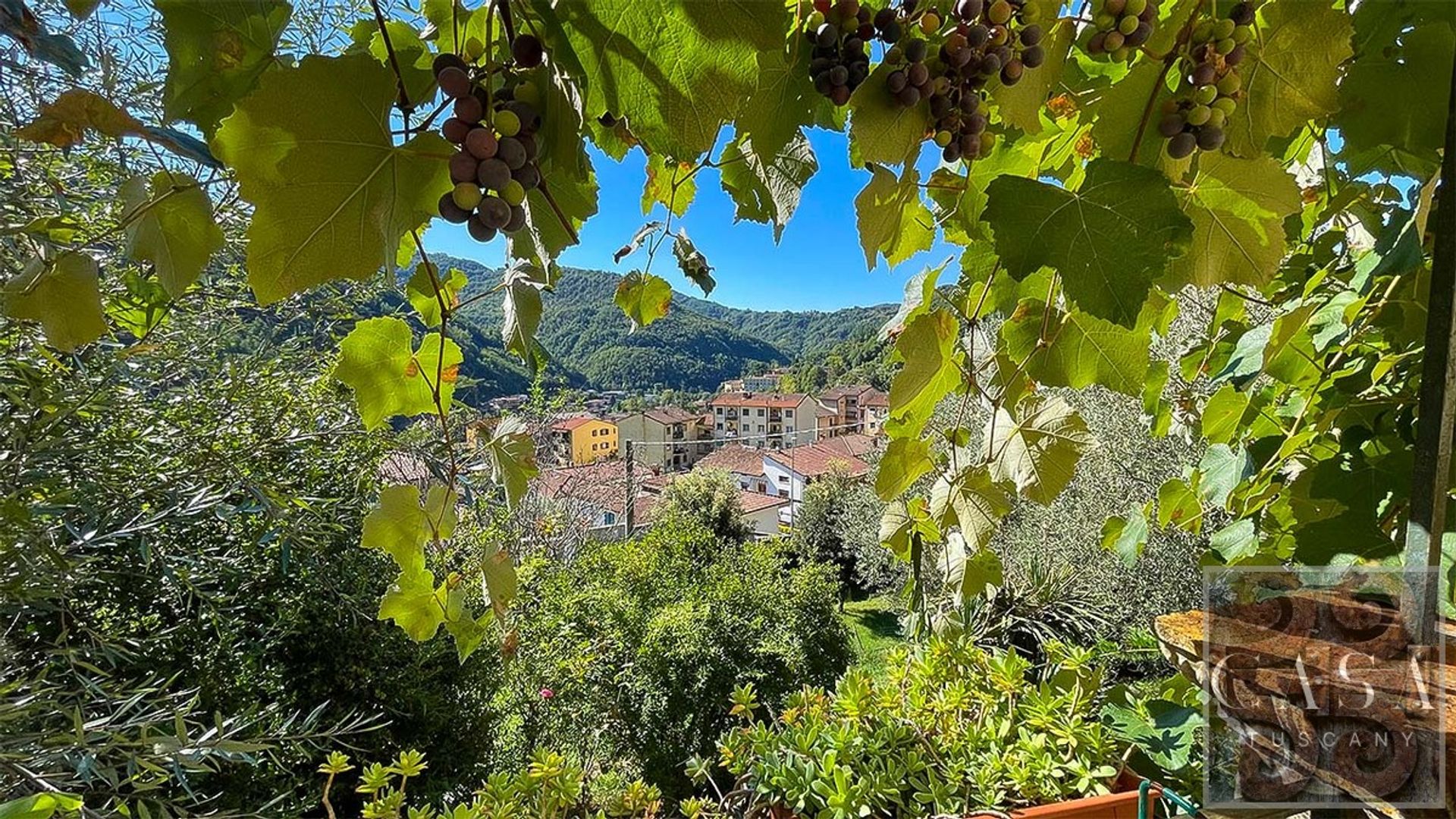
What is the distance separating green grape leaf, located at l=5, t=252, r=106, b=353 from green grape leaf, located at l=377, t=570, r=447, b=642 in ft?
0.80

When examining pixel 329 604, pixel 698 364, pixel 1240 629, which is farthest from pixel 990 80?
pixel 698 364

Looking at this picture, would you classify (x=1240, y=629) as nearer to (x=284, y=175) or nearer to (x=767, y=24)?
(x=767, y=24)

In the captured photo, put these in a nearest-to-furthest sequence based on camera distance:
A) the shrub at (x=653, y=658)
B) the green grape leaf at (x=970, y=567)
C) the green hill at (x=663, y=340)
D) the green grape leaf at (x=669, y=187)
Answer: the green grape leaf at (x=669, y=187) < the green grape leaf at (x=970, y=567) < the shrub at (x=653, y=658) < the green hill at (x=663, y=340)

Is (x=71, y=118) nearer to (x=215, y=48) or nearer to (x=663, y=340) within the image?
(x=215, y=48)

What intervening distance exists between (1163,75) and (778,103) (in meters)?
0.22

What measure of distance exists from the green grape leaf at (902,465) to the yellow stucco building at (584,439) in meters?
5.55

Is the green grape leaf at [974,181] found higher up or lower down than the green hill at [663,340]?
lower down

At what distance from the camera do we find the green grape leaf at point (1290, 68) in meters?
0.38

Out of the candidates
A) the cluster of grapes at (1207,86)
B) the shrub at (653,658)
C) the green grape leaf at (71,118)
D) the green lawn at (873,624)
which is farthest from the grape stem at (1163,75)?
the green lawn at (873,624)

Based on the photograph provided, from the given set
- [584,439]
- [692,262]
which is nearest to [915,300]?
[692,262]

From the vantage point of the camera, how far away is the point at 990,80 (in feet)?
1.30

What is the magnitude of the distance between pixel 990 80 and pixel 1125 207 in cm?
12

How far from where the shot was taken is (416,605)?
499mm

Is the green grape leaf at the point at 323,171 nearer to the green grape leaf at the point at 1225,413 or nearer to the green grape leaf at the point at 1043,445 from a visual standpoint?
the green grape leaf at the point at 1043,445
